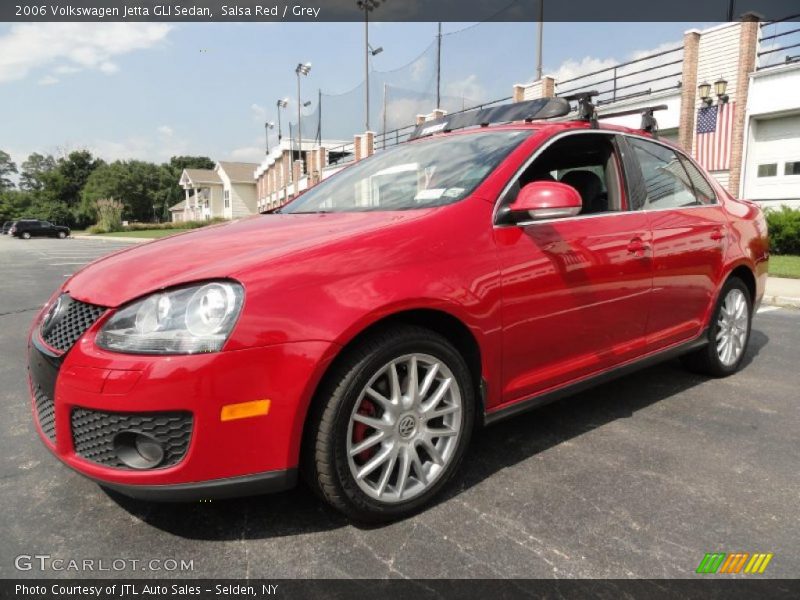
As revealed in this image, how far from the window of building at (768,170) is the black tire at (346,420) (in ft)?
54.1

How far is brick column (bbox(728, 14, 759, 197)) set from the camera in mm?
15031

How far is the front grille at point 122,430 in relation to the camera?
1829 millimetres

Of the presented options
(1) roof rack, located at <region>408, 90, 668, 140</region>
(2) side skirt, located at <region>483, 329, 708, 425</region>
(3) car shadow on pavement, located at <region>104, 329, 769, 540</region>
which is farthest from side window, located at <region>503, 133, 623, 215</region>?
(3) car shadow on pavement, located at <region>104, 329, 769, 540</region>

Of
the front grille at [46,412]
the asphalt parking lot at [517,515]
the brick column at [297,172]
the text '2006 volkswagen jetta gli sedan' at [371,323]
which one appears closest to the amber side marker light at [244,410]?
the text '2006 volkswagen jetta gli sedan' at [371,323]

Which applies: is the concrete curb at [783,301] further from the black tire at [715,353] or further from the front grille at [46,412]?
the front grille at [46,412]

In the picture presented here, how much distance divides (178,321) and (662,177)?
2.97 metres

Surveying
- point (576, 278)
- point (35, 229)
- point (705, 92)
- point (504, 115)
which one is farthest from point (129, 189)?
point (576, 278)

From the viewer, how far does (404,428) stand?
2.22 m

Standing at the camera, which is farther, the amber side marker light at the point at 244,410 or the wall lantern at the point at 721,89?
the wall lantern at the point at 721,89

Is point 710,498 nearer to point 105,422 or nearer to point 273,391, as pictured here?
point 273,391

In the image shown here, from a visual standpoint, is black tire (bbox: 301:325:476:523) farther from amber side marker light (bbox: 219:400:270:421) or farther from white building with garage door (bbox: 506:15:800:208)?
white building with garage door (bbox: 506:15:800:208)

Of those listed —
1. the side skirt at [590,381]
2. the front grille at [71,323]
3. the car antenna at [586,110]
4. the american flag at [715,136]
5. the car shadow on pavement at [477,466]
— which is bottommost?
the car shadow on pavement at [477,466]

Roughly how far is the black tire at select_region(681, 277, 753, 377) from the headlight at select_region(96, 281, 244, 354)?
3268 millimetres

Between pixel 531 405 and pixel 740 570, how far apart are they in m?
1.00
